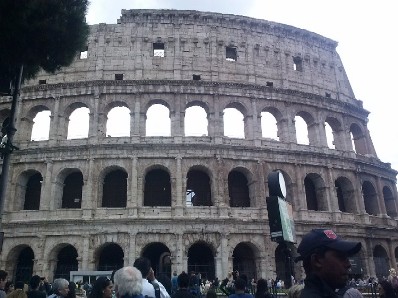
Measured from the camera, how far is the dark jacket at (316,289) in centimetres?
222

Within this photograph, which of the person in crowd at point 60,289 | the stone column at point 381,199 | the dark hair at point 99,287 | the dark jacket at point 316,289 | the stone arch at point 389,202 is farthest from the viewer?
the stone arch at point 389,202

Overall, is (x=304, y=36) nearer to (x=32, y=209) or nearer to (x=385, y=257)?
(x=385, y=257)

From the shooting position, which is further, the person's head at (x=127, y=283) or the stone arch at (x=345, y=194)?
the stone arch at (x=345, y=194)

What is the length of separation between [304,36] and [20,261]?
953 inches

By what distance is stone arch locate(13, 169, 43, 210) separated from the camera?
21.1 meters

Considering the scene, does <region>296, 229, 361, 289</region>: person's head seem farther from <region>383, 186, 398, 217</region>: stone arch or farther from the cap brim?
<region>383, 186, 398, 217</region>: stone arch

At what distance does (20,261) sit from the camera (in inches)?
819

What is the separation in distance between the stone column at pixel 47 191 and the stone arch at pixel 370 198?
2023cm

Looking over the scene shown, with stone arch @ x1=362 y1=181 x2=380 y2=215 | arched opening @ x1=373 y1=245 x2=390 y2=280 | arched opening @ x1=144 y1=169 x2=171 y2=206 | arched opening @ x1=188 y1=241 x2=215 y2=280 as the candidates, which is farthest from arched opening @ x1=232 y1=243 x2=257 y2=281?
stone arch @ x1=362 y1=181 x2=380 y2=215

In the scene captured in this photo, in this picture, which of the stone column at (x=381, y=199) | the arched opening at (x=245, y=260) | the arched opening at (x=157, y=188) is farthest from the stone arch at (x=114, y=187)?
the stone column at (x=381, y=199)

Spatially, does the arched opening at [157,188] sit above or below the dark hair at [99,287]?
above

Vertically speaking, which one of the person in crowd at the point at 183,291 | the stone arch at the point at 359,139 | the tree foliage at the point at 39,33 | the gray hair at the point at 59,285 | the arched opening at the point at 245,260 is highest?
the stone arch at the point at 359,139

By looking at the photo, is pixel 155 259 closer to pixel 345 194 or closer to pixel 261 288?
pixel 345 194

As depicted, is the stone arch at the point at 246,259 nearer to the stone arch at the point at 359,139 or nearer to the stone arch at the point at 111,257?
the stone arch at the point at 111,257
